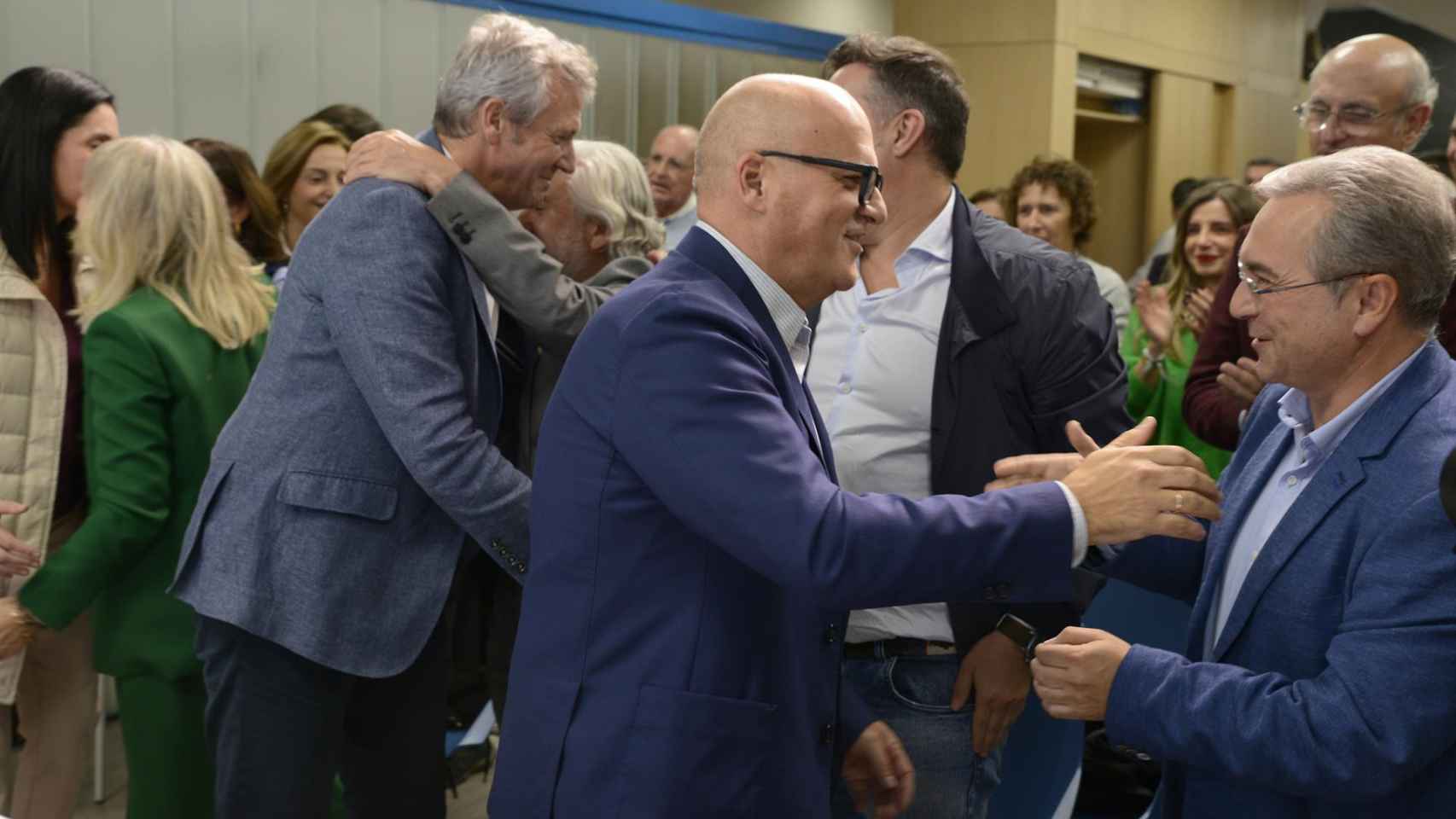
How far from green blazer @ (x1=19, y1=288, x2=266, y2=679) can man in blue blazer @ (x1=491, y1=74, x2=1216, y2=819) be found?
1.16 meters

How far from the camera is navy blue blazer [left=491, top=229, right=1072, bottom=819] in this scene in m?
1.40

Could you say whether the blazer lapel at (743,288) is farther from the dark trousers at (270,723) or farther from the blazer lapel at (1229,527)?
the dark trousers at (270,723)

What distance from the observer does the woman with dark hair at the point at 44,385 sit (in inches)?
101

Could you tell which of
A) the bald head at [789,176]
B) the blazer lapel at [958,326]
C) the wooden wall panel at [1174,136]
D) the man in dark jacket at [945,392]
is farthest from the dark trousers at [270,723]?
the wooden wall panel at [1174,136]

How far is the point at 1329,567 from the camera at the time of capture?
1501 mm

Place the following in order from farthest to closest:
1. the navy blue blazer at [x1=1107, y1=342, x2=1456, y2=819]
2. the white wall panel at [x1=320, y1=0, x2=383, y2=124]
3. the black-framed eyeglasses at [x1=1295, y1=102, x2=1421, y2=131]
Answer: the white wall panel at [x1=320, y1=0, x2=383, y2=124]
the black-framed eyeglasses at [x1=1295, y1=102, x2=1421, y2=131]
the navy blue blazer at [x1=1107, y1=342, x2=1456, y2=819]

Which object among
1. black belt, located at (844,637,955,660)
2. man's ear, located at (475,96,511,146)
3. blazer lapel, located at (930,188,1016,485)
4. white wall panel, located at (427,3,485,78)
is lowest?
black belt, located at (844,637,955,660)

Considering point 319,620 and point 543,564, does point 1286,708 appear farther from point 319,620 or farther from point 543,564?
point 319,620

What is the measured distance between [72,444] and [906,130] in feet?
5.47

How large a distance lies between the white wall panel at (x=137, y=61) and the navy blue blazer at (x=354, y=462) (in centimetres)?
214

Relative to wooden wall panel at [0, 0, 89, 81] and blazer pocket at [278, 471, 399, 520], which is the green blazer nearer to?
A: blazer pocket at [278, 471, 399, 520]

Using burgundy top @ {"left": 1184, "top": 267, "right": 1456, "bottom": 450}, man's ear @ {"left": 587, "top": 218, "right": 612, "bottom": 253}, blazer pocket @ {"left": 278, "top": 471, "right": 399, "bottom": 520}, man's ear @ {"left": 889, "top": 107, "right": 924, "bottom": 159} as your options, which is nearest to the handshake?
man's ear @ {"left": 889, "top": 107, "right": 924, "bottom": 159}

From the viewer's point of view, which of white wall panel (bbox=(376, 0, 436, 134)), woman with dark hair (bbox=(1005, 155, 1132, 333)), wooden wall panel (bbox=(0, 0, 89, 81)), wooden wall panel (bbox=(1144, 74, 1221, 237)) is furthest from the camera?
wooden wall panel (bbox=(1144, 74, 1221, 237))

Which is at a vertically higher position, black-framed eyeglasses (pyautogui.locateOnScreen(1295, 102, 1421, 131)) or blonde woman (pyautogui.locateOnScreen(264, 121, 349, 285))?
black-framed eyeglasses (pyautogui.locateOnScreen(1295, 102, 1421, 131))
